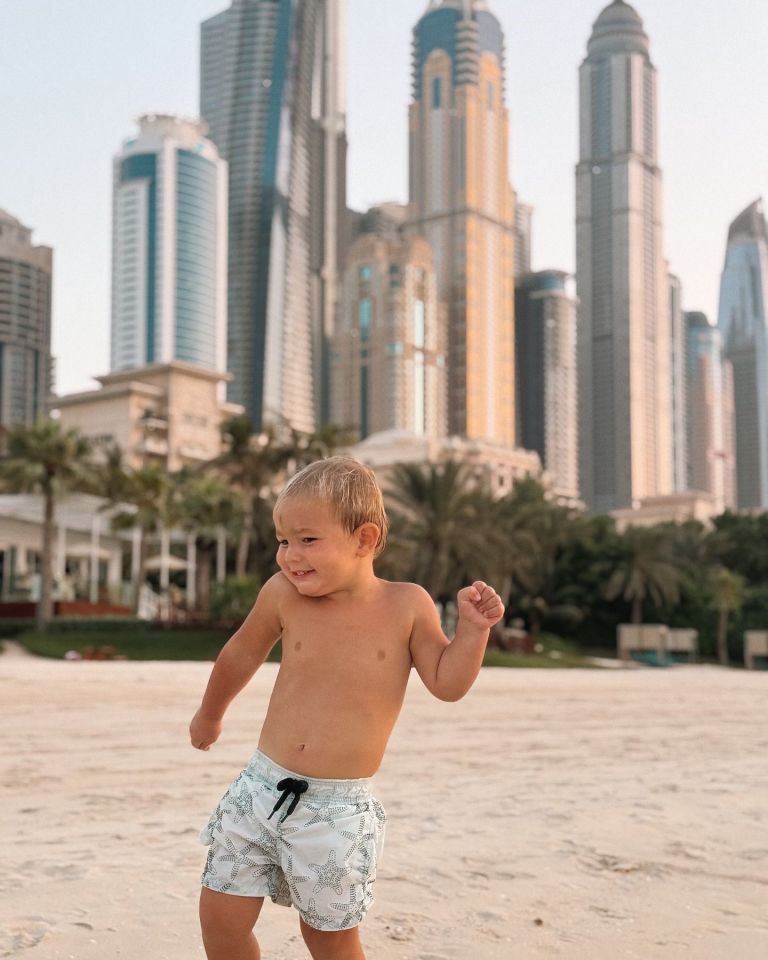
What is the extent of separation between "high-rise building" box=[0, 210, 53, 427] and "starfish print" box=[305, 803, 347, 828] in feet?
520

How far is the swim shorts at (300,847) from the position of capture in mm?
2738

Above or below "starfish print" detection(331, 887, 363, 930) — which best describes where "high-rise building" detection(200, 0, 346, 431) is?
above

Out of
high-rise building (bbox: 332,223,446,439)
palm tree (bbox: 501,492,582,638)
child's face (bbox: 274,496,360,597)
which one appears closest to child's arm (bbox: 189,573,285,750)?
child's face (bbox: 274,496,360,597)

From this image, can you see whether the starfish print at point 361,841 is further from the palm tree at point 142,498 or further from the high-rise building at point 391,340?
the high-rise building at point 391,340

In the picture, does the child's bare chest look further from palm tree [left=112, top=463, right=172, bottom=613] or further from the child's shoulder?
palm tree [left=112, top=463, right=172, bottom=613]

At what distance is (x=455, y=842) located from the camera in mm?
5836

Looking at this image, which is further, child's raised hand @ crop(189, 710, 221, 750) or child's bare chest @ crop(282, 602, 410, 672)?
child's raised hand @ crop(189, 710, 221, 750)

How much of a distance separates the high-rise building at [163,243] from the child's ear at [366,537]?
160 m

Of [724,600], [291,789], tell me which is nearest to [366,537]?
[291,789]

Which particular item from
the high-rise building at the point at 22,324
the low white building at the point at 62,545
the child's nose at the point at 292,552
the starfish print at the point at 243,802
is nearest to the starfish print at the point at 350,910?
the starfish print at the point at 243,802

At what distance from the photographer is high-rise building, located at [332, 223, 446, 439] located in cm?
16688

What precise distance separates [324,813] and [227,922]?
0.37 metres

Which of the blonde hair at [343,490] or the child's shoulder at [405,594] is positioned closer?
the blonde hair at [343,490]

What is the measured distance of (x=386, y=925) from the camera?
13.7 ft
